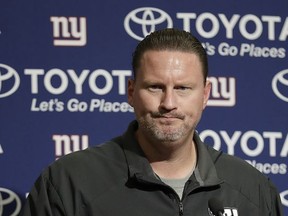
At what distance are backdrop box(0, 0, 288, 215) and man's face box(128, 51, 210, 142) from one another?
525 millimetres

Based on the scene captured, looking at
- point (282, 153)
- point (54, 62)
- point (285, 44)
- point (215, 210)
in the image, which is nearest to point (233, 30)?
point (285, 44)

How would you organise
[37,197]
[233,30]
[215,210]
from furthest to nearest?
[233,30]
[37,197]
[215,210]

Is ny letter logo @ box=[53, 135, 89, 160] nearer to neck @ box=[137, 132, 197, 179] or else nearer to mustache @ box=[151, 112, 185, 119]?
neck @ box=[137, 132, 197, 179]

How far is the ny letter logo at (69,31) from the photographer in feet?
6.08

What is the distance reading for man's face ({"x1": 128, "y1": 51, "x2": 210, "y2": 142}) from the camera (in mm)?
1323

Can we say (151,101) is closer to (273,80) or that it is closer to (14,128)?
(14,128)

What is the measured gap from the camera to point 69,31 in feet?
6.12

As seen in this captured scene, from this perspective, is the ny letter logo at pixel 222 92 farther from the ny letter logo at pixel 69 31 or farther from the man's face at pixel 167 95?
the man's face at pixel 167 95

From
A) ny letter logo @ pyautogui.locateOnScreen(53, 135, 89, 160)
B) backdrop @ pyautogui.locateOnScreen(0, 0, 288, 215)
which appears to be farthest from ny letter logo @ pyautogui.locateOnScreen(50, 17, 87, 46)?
ny letter logo @ pyautogui.locateOnScreen(53, 135, 89, 160)

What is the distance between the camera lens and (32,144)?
182 centimetres

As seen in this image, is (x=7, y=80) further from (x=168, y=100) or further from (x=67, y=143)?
(x=168, y=100)

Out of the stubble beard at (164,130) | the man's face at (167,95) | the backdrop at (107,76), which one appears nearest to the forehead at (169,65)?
the man's face at (167,95)

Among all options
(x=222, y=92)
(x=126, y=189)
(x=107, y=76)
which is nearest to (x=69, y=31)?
(x=107, y=76)

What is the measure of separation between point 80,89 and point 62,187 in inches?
22.5
